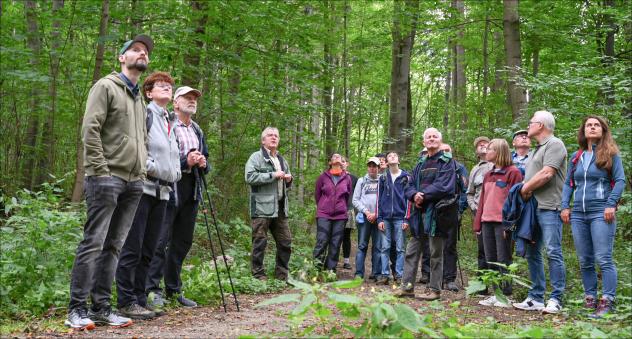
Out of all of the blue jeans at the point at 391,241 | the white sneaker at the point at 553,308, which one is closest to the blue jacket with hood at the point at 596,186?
the white sneaker at the point at 553,308

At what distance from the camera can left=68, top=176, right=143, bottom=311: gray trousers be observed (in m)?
4.29

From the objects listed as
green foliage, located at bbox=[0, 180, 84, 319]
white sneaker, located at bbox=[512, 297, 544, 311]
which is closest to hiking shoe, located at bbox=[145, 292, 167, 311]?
green foliage, located at bbox=[0, 180, 84, 319]

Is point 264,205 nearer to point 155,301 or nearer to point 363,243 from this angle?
point 363,243

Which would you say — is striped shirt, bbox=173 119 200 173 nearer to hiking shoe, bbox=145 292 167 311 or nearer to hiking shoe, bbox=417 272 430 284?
hiking shoe, bbox=145 292 167 311

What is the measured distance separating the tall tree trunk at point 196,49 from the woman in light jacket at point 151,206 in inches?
154

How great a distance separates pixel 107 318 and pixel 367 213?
202 inches

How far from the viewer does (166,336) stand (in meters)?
4.25

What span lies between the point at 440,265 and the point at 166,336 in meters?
3.37

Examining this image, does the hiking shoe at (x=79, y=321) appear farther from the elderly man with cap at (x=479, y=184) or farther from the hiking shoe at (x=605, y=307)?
the elderly man with cap at (x=479, y=184)

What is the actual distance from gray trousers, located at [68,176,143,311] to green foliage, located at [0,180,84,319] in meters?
0.58

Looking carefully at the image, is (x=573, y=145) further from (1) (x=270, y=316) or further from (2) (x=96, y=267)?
(2) (x=96, y=267)

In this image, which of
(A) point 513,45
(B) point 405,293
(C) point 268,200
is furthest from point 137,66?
(A) point 513,45

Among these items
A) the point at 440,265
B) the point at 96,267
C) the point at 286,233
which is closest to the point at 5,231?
the point at 96,267

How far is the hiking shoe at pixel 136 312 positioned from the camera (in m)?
4.83
